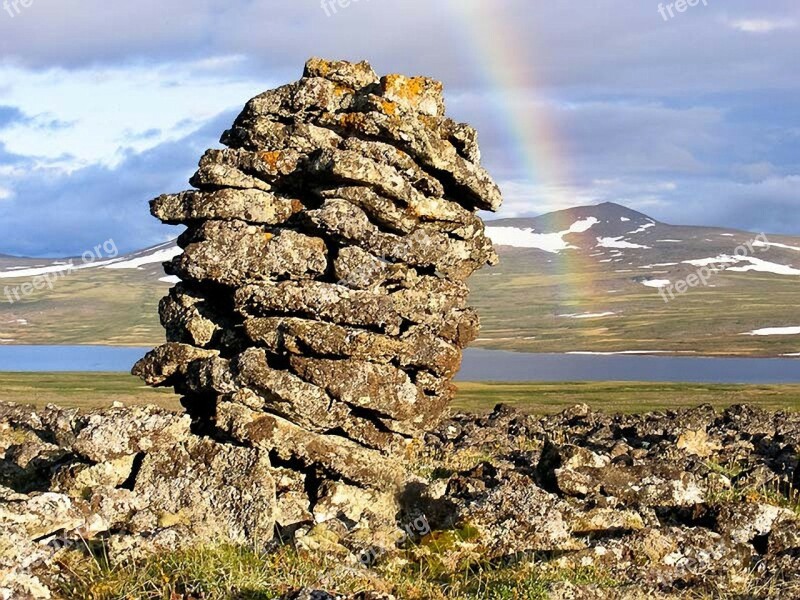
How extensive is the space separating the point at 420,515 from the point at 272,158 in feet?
31.1

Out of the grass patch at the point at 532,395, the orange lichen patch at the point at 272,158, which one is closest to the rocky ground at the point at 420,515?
the orange lichen patch at the point at 272,158

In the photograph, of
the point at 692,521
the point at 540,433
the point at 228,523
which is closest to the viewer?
the point at 228,523

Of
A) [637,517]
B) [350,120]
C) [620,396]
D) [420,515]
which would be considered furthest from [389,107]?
[620,396]

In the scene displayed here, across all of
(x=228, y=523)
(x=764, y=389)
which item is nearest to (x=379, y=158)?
(x=228, y=523)

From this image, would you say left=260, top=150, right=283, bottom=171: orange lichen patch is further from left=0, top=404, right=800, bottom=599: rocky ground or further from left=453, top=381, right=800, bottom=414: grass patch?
left=453, top=381, right=800, bottom=414: grass patch

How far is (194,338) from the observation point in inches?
982

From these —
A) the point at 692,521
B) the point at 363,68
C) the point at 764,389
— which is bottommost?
the point at 764,389

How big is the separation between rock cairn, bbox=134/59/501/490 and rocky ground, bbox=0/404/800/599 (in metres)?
1.35

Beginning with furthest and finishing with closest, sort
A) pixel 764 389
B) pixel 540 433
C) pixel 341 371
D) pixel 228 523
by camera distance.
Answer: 1. pixel 764 389
2. pixel 540 433
3. pixel 341 371
4. pixel 228 523

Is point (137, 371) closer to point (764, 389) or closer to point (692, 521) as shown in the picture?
point (692, 521)

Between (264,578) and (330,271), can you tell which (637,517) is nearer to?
(330,271)

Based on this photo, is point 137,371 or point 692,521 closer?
point 692,521

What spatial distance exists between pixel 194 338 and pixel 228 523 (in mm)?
7215
